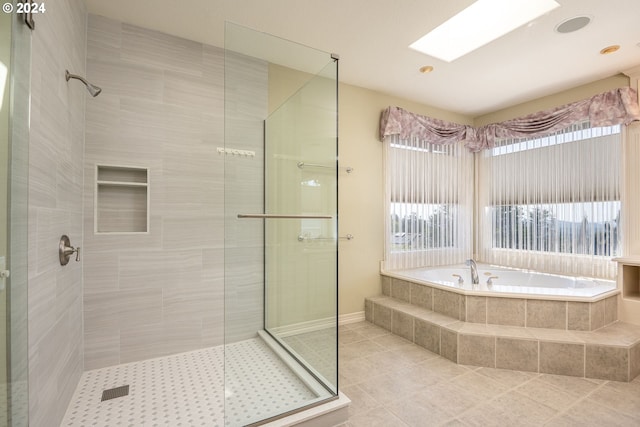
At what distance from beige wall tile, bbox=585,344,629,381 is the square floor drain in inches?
122

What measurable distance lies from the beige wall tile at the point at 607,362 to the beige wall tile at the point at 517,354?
12.9 inches

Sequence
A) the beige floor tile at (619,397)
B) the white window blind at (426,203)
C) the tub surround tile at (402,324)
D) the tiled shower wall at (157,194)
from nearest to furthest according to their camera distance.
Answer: the beige floor tile at (619,397) → the tiled shower wall at (157,194) → the tub surround tile at (402,324) → the white window blind at (426,203)

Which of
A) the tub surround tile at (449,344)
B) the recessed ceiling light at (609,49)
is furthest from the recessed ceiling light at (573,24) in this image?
the tub surround tile at (449,344)

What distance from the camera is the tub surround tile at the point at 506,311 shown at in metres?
2.38

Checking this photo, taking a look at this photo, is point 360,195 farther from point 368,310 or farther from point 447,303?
point 447,303

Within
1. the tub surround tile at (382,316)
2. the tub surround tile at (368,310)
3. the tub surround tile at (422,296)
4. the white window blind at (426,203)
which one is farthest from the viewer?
the white window blind at (426,203)

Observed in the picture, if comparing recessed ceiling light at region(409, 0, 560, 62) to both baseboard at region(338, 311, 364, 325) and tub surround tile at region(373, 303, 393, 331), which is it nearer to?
tub surround tile at region(373, 303, 393, 331)

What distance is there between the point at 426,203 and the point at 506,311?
1584 millimetres

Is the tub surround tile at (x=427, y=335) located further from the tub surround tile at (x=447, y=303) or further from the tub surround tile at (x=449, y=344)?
the tub surround tile at (x=447, y=303)

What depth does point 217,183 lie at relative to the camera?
2514mm

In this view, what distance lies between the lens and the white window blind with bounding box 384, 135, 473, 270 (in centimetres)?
349

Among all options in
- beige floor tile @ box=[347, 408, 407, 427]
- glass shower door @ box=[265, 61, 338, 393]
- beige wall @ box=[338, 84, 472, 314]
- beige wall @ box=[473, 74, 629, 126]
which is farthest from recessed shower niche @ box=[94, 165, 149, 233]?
beige wall @ box=[473, 74, 629, 126]

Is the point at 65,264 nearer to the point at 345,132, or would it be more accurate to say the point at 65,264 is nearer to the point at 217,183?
the point at 217,183

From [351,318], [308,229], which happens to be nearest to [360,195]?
[351,318]
